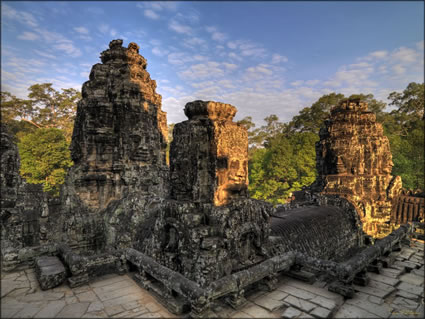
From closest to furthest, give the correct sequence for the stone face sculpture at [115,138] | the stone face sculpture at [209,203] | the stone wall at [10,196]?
the stone face sculpture at [209,203]
the stone wall at [10,196]
the stone face sculpture at [115,138]

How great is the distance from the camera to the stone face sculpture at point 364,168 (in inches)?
452

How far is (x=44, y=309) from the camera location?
3.82m

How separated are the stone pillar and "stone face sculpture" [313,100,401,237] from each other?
8716mm

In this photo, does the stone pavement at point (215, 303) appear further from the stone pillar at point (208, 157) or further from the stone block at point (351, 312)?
the stone pillar at point (208, 157)

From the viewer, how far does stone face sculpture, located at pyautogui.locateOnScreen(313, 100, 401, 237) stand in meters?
11.5

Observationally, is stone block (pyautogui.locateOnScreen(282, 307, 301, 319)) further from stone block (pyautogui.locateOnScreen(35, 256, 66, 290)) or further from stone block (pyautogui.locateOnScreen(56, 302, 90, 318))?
stone block (pyautogui.locateOnScreen(35, 256, 66, 290))

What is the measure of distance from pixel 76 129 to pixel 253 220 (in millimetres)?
8884

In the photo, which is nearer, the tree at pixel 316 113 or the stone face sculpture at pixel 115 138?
the stone face sculpture at pixel 115 138

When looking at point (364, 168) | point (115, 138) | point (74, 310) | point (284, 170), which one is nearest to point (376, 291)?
point (74, 310)

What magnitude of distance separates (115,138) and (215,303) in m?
8.20

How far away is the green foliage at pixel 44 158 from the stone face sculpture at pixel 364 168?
2405cm

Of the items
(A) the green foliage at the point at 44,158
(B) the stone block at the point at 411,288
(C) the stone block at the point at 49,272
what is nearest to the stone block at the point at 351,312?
(B) the stone block at the point at 411,288

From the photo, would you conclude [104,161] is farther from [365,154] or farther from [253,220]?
[365,154]

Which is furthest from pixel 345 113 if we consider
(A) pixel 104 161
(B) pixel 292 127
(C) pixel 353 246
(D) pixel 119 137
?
(B) pixel 292 127
